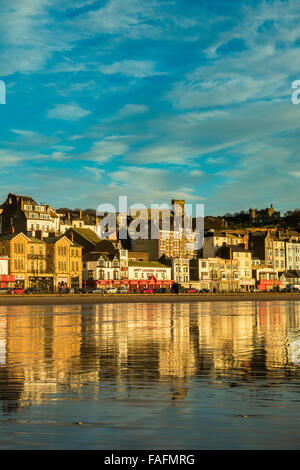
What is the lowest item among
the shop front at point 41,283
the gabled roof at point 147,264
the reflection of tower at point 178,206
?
the shop front at point 41,283

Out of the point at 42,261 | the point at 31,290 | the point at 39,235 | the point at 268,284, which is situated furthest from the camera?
the point at 268,284

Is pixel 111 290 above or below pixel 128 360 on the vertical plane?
above

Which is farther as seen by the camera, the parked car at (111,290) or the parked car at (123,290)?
the parked car at (123,290)

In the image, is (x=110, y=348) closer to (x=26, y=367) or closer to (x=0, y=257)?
(x=26, y=367)

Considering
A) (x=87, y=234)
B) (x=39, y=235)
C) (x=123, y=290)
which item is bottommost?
(x=123, y=290)

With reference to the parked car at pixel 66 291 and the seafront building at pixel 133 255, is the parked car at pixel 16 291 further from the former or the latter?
the parked car at pixel 66 291

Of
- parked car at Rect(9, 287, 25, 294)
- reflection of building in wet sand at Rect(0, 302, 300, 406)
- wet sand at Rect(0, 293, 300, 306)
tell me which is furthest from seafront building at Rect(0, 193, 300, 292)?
reflection of building in wet sand at Rect(0, 302, 300, 406)

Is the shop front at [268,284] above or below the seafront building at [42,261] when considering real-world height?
below

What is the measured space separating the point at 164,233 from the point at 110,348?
139 metres

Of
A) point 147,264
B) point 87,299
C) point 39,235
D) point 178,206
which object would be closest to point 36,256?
point 39,235

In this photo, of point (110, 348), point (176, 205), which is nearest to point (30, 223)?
point (176, 205)

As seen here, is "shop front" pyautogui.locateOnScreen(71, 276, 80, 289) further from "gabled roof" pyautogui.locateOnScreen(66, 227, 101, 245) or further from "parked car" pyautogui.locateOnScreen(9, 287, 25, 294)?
"parked car" pyautogui.locateOnScreen(9, 287, 25, 294)

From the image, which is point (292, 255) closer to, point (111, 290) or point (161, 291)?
point (161, 291)

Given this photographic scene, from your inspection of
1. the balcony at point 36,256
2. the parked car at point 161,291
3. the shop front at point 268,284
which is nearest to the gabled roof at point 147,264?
the parked car at point 161,291
